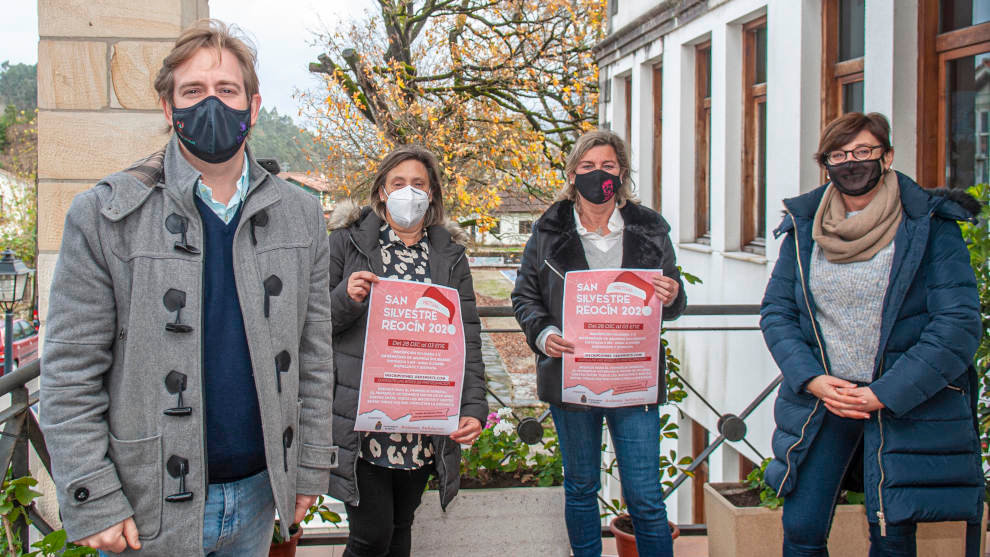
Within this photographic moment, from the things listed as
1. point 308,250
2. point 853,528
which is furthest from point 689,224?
point 308,250

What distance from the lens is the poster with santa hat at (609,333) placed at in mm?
3303

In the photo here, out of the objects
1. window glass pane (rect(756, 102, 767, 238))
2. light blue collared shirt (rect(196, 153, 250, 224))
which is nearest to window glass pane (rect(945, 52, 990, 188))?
window glass pane (rect(756, 102, 767, 238))

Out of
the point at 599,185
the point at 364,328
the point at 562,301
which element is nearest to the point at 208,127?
the point at 364,328

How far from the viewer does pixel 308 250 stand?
2.21 metres

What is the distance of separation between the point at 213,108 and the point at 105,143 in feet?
8.45

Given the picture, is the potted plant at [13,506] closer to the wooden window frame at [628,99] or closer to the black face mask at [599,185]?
the black face mask at [599,185]

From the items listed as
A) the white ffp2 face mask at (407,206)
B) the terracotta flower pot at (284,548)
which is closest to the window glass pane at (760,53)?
the white ffp2 face mask at (407,206)

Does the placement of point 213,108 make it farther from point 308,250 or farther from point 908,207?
point 908,207

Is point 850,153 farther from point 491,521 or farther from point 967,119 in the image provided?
point 967,119

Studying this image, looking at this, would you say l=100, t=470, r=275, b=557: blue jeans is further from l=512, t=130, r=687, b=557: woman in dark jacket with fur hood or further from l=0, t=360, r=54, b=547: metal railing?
l=512, t=130, r=687, b=557: woman in dark jacket with fur hood

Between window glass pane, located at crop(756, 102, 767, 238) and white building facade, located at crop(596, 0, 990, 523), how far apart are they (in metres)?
0.02

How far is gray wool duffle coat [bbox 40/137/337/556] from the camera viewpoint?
5.98 ft

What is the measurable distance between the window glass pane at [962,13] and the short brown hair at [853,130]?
2782mm

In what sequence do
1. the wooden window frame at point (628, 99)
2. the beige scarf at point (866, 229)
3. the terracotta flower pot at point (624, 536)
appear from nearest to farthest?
the beige scarf at point (866, 229)
the terracotta flower pot at point (624, 536)
the wooden window frame at point (628, 99)
